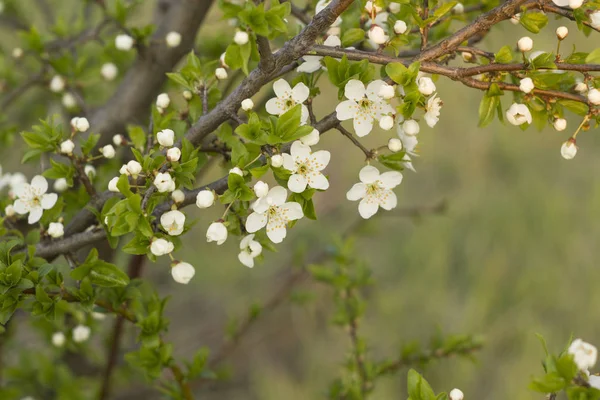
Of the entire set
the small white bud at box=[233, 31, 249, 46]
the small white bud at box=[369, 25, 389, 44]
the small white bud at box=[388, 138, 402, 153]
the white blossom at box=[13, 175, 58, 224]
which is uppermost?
the small white bud at box=[233, 31, 249, 46]

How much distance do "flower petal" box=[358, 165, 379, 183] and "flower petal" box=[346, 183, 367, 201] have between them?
0.14 feet

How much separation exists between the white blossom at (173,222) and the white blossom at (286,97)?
0.25 metres

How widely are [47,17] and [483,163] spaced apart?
278 centimetres

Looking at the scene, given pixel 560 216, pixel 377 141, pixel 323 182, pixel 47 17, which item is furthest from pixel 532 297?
pixel 47 17

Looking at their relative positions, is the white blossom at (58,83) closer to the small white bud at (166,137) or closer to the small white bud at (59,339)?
the small white bud at (59,339)

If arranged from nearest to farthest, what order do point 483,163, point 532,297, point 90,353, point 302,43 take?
1. point 302,43
2. point 90,353
3. point 532,297
4. point 483,163

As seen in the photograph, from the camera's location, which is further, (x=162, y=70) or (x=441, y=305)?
(x=441, y=305)

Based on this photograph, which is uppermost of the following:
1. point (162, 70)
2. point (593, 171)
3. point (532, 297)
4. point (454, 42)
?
point (454, 42)

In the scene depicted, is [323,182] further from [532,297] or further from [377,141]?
[377,141]

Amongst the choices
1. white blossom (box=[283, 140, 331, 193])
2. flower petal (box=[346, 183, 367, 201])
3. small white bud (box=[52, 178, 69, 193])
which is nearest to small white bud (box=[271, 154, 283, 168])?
white blossom (box=[283, 140, 331, 193])

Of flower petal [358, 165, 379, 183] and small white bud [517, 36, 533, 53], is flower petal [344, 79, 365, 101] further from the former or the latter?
small white bud [517, 36, 533, 53]

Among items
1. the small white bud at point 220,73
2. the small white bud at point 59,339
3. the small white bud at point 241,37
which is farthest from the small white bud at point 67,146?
the small white bud at point 59,339

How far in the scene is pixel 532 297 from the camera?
→ 291 cm

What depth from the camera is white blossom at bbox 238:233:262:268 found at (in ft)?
3.62
